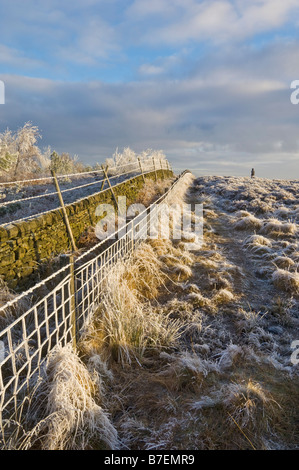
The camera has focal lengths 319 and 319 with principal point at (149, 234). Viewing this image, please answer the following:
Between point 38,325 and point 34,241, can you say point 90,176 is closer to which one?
point 34,241

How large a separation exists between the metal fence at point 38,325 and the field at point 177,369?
15 centimetres

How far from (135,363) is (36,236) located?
3277mm

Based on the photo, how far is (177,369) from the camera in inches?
134

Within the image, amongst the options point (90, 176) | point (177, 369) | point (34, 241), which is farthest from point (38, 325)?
point (90, 176)

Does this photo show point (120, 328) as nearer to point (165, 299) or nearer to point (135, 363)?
point (135, 363)

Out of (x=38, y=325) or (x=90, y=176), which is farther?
(x=90, y=176)

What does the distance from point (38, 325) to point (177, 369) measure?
1843 mm

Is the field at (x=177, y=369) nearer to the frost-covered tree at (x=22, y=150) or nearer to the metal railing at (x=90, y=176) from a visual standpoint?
the metal railing at (x=90, y=176)

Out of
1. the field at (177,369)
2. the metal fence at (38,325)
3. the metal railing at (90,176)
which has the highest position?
the metal railing at (90,176)

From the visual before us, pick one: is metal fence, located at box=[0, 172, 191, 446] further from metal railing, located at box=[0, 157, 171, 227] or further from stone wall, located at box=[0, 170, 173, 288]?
metal railing, located at box=[0, 157, 171, 227]

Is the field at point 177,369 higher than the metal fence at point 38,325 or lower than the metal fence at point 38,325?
lower

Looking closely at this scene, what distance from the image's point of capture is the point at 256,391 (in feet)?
9.70

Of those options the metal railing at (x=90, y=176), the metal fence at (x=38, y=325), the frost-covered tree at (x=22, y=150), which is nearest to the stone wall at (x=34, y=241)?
the metal railing at (x=90, y=176)

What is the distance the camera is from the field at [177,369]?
2.60 metres
